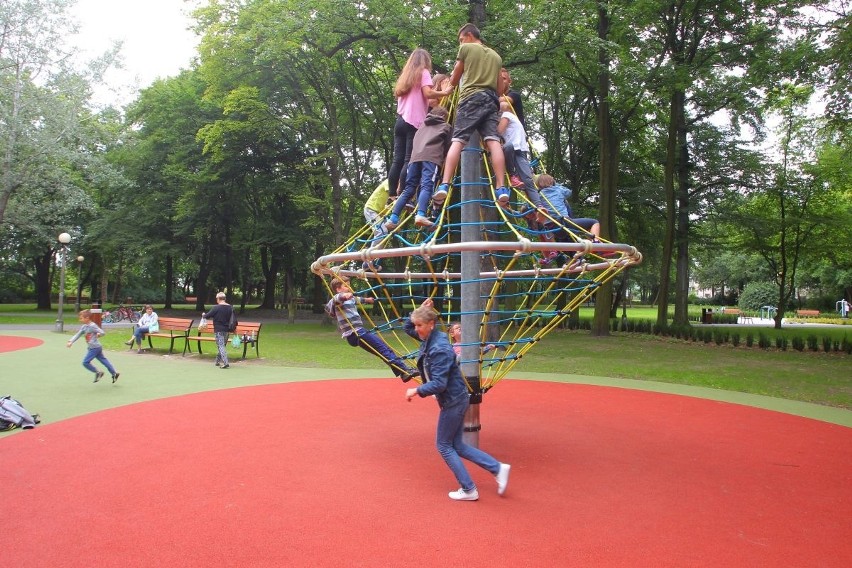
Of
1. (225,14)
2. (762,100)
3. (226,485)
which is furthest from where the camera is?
(762,100)

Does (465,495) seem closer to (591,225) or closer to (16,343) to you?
(591,225)

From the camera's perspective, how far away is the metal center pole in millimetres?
6309

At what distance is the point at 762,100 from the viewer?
23.3 meters

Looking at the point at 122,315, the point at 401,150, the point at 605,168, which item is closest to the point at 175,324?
the point at 401,150

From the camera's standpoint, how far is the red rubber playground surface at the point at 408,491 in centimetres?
425

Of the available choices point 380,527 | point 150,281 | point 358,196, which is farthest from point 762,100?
point 150,281

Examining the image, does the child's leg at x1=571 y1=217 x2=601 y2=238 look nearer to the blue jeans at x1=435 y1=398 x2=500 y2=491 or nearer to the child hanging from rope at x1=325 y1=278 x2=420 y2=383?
the blue jeans at x1=435 y1=398 x2=500 y2=491

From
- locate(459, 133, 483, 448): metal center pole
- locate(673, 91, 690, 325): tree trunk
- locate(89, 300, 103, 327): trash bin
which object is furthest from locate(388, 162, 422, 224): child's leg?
locate(673, 91, 690, 325): tree trunk

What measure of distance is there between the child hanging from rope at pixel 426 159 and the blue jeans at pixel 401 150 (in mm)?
263

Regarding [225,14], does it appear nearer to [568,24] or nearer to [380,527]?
[568,24]

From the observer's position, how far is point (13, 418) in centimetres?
780

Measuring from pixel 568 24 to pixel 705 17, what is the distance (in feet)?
26.3

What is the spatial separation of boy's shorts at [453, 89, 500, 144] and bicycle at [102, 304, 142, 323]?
2794 cm

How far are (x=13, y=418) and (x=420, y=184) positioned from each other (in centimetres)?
639
